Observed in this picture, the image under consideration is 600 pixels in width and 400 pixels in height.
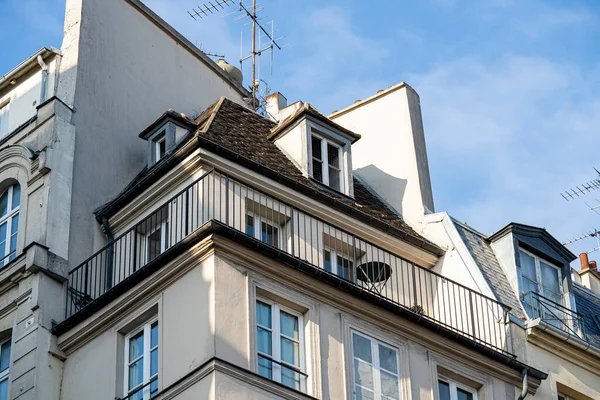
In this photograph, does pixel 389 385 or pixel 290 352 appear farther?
pixel 389 385

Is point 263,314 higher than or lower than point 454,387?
higher

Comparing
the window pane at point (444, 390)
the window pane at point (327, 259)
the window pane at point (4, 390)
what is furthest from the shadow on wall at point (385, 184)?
the window pane at point (4, 390)

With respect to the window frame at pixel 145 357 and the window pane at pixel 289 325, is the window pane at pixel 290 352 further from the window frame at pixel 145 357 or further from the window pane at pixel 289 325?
the window frame at pixel 145 357

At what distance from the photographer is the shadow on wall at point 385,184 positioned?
27.6 meters

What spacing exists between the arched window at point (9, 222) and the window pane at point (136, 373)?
4109 mm

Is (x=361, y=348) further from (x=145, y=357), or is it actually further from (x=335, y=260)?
(x=145, y=357)

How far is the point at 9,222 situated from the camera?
25031 mm

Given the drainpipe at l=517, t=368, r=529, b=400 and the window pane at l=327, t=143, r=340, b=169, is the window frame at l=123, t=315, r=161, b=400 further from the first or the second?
the window pane at l=327, t=143, r=340, b=169

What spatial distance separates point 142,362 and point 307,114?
272 inches

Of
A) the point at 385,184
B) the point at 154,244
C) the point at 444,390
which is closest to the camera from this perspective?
the point at 444,390

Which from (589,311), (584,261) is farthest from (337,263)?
(584,261)

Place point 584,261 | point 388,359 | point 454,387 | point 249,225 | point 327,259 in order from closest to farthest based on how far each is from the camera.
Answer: point 388,359, point 454,387, point 249,225, point 327,259, point 584,261

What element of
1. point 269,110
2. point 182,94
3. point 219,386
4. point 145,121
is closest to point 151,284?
point 219,386

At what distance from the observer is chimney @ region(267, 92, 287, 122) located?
1291 inches
